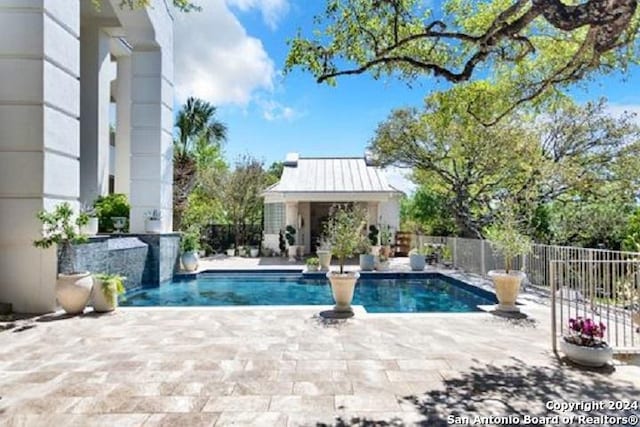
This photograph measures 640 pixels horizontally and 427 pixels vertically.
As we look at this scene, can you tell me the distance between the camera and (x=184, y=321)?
7.36 meters

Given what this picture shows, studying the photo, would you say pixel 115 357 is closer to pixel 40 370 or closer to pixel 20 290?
pixel 40 370

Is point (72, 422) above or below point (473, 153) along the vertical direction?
below

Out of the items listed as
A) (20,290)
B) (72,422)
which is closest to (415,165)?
(20,290)

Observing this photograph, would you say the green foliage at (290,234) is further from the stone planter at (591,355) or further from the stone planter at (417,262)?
the stone planter at (591,355)

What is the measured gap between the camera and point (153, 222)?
12.8m

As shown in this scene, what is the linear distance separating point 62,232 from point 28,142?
1.86 m

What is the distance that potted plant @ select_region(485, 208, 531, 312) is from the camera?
26.1ft

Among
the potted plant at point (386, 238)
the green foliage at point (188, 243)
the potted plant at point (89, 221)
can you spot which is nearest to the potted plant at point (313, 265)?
the potted plant at point (386, 238)

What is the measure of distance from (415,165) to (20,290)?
14.1m

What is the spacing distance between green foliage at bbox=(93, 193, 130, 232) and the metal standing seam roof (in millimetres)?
7404

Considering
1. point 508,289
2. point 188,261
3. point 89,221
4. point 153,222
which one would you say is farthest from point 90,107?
point 508,289

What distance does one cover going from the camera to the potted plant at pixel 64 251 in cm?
758

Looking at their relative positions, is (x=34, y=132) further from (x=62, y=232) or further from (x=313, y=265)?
(x=313, y=265)

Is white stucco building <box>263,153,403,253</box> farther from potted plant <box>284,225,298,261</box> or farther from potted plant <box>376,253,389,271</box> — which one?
potted plant <box>376,253,389,271</box>
